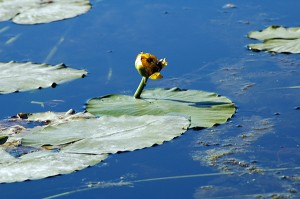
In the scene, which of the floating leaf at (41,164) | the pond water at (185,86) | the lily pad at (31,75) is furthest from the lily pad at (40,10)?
the floating leaf at (41,164)

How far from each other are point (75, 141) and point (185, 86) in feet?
2.66

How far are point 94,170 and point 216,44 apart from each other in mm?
1500

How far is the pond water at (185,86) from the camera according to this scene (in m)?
2.75

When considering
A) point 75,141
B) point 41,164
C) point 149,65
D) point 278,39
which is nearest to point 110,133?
point 75,141

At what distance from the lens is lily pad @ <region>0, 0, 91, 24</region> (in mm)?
4801

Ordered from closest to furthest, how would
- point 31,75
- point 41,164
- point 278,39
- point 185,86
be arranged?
point 41,164 < point 185,86 < point 31,75 < point 278,39

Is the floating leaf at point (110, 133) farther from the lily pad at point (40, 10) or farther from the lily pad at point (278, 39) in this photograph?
the lily pad at point (40, 10)

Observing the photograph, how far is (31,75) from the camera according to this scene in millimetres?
3734

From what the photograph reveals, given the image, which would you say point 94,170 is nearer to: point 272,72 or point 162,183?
point 162,183

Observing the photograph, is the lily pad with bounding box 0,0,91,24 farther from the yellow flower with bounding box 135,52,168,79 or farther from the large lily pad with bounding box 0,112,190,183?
the large lily pad with bounding box 0,112,190,183

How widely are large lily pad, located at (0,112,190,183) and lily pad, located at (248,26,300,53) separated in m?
1.04

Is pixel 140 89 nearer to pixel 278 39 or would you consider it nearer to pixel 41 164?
pixel 41 164

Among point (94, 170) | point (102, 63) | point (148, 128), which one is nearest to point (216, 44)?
point (102, 63)

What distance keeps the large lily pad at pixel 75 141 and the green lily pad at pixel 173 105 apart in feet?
0.29
